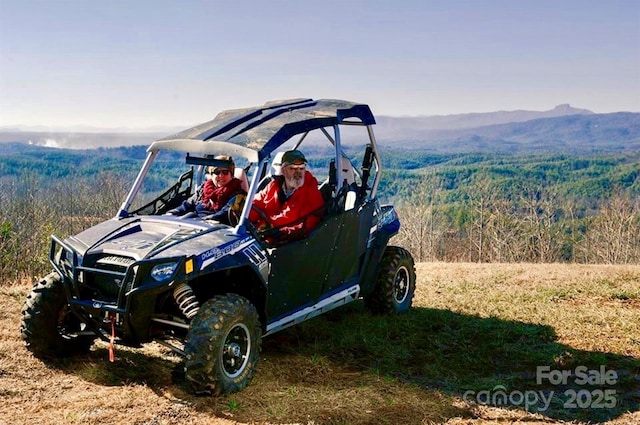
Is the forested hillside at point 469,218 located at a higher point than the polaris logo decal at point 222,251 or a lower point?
lower

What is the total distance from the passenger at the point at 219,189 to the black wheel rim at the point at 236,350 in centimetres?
167

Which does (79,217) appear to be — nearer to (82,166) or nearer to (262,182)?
(82,166)

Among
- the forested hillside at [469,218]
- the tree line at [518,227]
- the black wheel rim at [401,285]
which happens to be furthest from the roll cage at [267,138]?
the tree line at [518,227]

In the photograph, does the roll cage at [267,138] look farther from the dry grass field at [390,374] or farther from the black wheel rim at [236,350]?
the dry grass field at [390,374]

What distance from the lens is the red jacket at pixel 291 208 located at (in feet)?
23.2

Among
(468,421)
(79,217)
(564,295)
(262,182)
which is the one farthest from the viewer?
(79,217)

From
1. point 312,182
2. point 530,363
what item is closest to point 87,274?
point 312,182

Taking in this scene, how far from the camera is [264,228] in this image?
23.2ft

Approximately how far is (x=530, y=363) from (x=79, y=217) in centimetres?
5948

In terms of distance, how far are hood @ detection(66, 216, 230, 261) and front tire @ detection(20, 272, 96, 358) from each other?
0.59 meters

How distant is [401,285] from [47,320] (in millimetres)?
4708

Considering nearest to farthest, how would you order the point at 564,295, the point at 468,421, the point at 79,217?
the point at 468,421 → the point at 564,295 → the point at 79,217

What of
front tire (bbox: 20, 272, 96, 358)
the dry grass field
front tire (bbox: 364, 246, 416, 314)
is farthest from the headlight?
front tire (bbox: 364, 246, 416, 314)

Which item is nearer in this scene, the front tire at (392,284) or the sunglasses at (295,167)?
the sunglasses at (295,167)
